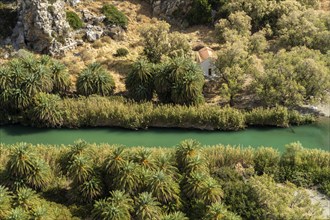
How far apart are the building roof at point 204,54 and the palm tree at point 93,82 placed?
12.5 m

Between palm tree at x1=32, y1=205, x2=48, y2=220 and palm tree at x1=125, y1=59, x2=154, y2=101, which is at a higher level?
palm tree at x1=125, y1=59, x2=154, y2=101

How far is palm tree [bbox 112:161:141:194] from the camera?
3788 centimetres

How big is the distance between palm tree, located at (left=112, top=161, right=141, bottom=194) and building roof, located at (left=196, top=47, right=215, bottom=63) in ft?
84.3

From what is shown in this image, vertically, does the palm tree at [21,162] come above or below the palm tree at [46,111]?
below

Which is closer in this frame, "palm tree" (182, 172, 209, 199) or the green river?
"palm tree" (182, 172, 209, 199)

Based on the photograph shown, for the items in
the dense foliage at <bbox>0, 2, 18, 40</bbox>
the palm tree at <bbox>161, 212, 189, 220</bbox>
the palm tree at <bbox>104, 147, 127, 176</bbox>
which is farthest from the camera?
the dense foliage at <bbox>0, 2, 18, 40</bbox>

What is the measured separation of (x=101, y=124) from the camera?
54188 millimetres

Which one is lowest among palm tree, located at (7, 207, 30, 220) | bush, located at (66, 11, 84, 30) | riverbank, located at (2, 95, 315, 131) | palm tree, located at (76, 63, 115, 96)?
palm tree, located at (7, 207, 30, 220)

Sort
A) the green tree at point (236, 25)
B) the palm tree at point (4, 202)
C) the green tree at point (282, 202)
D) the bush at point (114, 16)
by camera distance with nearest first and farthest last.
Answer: the green tree at point (282, 202), the palm tree at point (4, 202), the green tree at point (236, 25), the bush at point (114, 16)

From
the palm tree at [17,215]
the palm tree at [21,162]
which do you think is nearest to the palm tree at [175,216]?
the palm tree at [17,215]

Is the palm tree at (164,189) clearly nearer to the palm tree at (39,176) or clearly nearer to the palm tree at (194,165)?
the palm tree at (194,165)

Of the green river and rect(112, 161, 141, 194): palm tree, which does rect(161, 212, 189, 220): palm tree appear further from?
the green river

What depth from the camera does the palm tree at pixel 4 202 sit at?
3588 cm

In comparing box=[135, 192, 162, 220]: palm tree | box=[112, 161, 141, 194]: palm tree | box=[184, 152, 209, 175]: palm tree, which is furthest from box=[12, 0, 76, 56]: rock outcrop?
box=[135, 192, 162, 220]: palm tree
